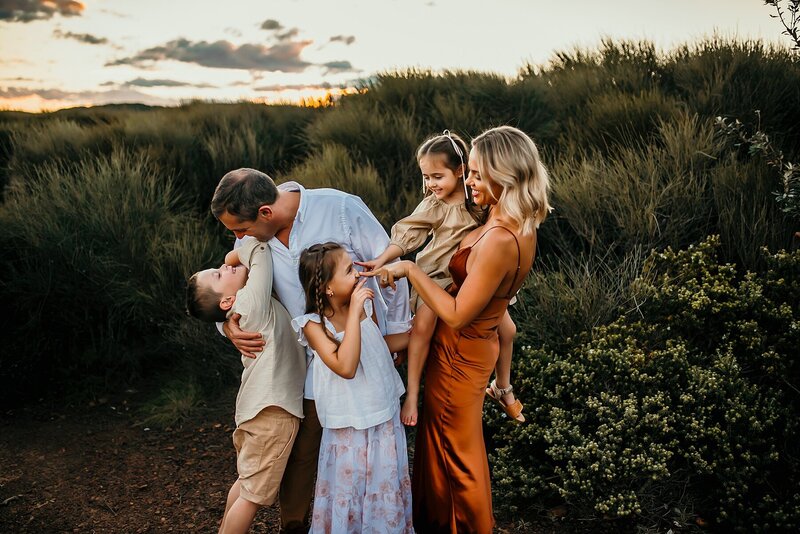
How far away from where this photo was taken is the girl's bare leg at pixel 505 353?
3.76 meters

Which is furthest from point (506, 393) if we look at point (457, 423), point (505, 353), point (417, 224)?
point (417, 224)

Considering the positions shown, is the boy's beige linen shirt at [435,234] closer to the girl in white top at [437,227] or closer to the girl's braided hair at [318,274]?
the girl in white top at [437,227]

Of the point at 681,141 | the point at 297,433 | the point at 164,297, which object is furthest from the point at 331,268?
the point at 681,141

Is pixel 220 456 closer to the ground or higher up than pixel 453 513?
closer to the ground

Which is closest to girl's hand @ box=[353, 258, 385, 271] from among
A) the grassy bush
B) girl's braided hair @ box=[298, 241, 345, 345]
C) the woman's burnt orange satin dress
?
girl's braided hair @ box=[298, 241, 345, 345]

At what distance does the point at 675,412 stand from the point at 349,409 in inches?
88.3

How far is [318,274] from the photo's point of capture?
2973 millimetres

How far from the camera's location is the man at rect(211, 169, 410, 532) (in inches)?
123

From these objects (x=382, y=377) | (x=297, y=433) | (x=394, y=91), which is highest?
(x=394, y=91)

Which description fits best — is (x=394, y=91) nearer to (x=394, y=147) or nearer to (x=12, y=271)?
(x=394, y=147)

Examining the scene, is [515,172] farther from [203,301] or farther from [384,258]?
[203,301]

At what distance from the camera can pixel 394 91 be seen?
9828 millimetres

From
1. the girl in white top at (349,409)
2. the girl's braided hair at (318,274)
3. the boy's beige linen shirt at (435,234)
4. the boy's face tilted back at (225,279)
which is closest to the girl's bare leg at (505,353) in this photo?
the boy's beige linen shirt at (435,234)

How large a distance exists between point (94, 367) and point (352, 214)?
171 inches
